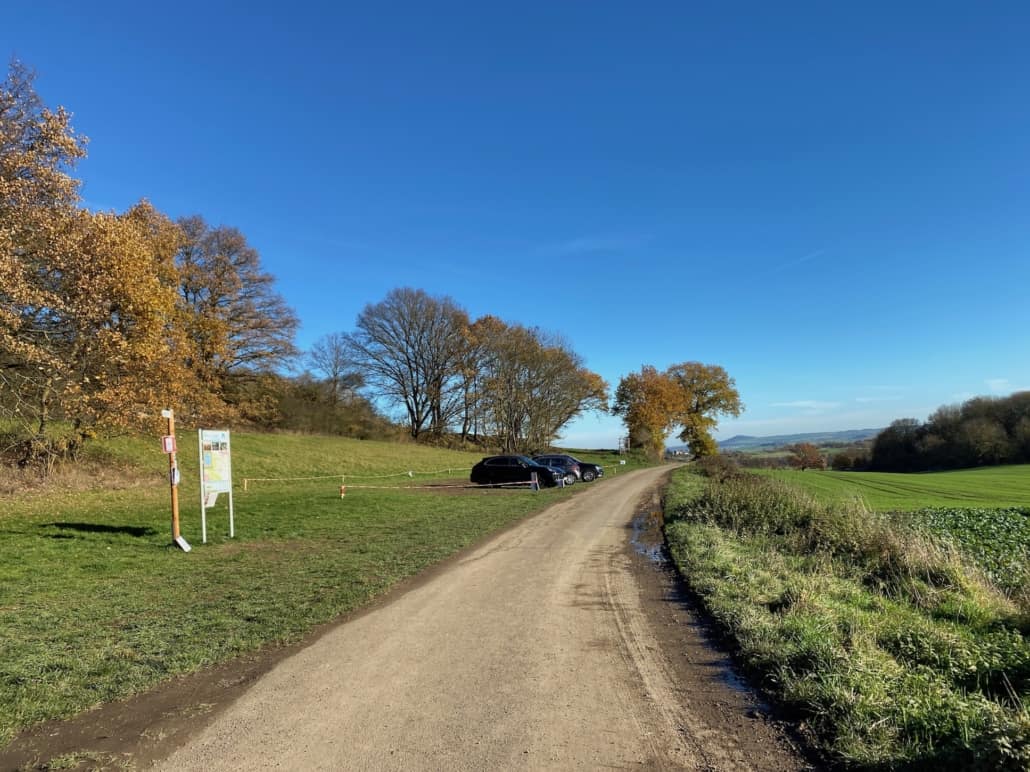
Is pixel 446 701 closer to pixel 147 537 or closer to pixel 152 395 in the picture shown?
pixel 147 537

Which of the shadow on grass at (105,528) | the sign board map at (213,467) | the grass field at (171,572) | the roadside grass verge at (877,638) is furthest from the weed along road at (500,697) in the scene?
the shadow on grass at (105,528)

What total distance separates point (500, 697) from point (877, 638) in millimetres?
3499

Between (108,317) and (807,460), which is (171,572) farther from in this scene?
(807,460)

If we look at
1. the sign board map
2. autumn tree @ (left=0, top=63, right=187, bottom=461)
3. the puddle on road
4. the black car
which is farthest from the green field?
autumn tree @ (left=0, top=63, right=187, bottom=461)

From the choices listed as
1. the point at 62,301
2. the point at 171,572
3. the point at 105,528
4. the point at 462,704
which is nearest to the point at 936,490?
the point at 462,704

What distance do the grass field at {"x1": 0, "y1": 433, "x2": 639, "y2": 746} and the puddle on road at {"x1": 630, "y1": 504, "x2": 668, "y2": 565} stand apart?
3.42 m

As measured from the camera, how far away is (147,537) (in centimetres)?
1263

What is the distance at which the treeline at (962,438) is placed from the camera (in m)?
67.2

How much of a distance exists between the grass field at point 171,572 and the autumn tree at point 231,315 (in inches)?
411

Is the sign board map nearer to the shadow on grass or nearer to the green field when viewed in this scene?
the shadow on grass

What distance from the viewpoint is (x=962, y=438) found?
71.1m

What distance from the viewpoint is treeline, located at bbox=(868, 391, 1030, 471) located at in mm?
67250

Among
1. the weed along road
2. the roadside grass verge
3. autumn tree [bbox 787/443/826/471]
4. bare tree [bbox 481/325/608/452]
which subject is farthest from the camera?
autumn tree [bbox 787/443/826/471]

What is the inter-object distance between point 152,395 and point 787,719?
20.1m
